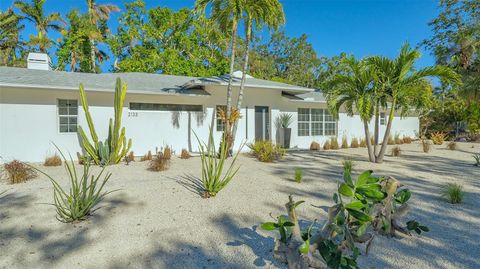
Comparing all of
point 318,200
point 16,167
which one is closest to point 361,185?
point 318,200

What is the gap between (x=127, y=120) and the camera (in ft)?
36.6

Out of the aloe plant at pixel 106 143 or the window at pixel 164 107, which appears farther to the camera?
the window at pixel 164 107

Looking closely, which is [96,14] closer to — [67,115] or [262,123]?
[67,115]

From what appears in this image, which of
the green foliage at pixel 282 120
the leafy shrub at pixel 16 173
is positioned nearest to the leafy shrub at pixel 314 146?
the green foliage at pixel 282 120

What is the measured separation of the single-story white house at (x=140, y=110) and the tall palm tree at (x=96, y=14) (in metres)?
11.6

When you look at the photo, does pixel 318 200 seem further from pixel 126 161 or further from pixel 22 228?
pixel 126 161

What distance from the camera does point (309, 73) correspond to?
3428 cm

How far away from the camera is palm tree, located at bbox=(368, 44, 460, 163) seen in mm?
8805

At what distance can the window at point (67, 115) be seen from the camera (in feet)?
33.6

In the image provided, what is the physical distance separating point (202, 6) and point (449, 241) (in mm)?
10146

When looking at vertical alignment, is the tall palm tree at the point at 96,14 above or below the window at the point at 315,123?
above

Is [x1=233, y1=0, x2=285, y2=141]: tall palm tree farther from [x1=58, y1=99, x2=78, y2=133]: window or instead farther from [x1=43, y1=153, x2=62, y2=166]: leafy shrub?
[x1=43, y1=153, x2=62, y2=166]: leafy shrub

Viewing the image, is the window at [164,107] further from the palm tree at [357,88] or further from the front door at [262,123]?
the palm tree at [357,88]

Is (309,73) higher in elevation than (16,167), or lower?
higher
